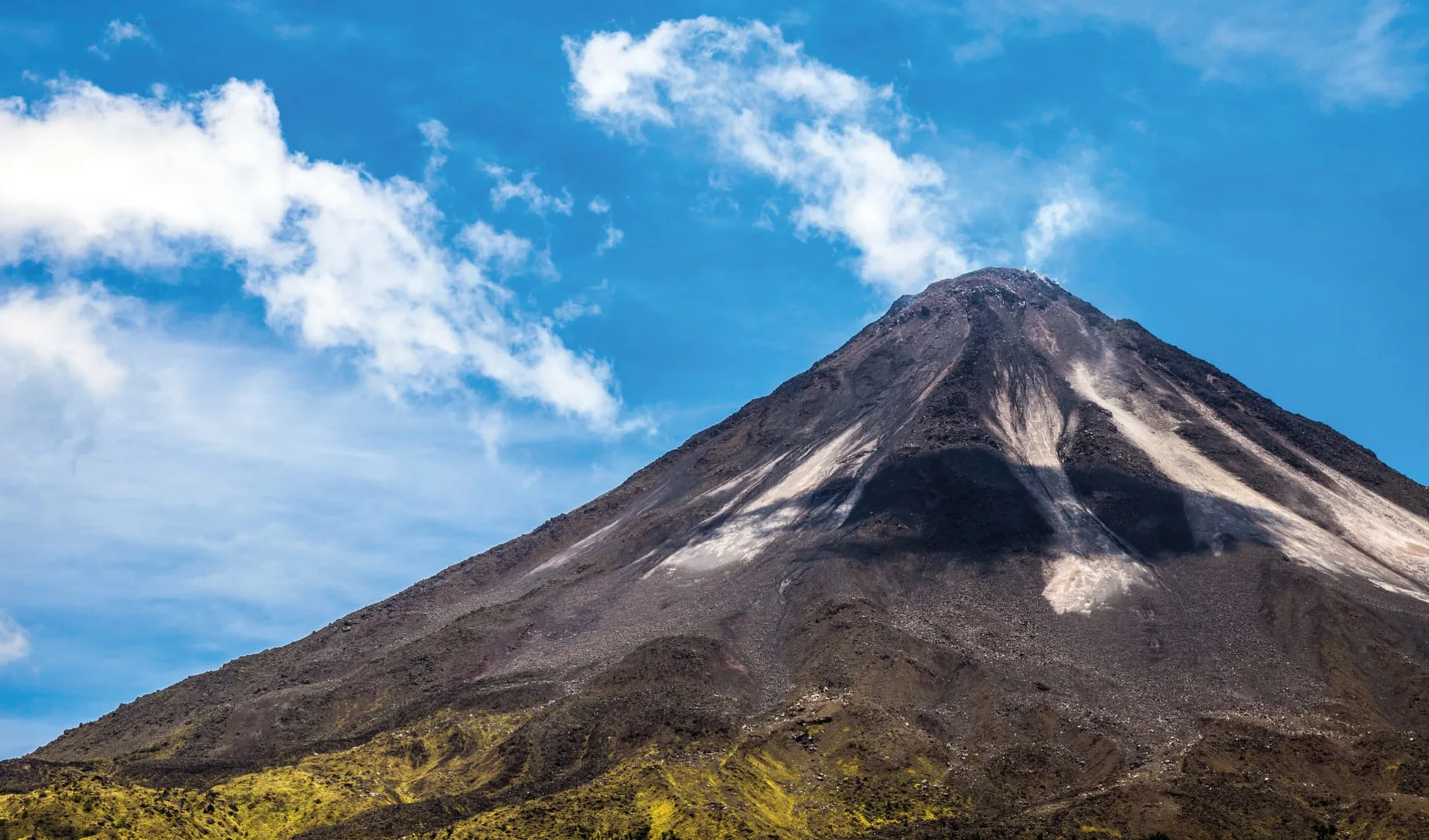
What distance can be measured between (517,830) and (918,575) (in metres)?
61.0

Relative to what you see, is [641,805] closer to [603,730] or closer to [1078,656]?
[603,730]

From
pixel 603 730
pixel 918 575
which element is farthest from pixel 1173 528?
pixel 603 730

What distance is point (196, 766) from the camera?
8906cm

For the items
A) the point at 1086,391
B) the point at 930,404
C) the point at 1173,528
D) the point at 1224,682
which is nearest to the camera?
the point at 1224,682

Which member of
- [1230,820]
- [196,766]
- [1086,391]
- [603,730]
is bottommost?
[1230,820]

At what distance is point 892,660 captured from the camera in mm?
98812

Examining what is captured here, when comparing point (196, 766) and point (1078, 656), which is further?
point (1078, 656)

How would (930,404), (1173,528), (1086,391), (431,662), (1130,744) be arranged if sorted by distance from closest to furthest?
(1130,744) → (431,662) → (1173,528) → (930,404) → (1086,391)

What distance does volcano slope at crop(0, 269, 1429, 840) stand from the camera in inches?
2975

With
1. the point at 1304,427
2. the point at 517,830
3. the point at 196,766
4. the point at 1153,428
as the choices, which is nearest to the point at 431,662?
the point at 196,766

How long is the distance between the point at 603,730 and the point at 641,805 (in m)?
16.6

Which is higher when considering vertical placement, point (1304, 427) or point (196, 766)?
point (1304, 427)

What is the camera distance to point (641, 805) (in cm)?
7312

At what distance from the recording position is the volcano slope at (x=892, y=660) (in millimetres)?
75562
